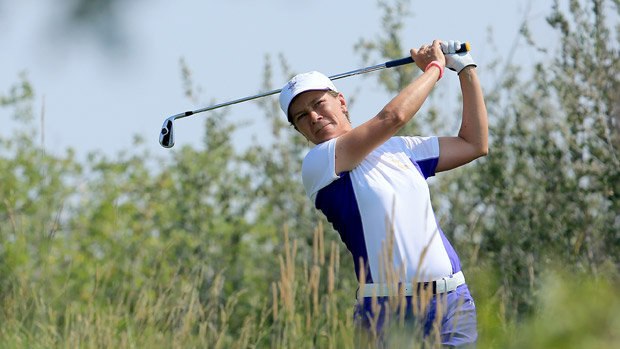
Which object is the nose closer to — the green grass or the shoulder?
the shoulder

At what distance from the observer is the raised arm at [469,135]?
3.24 metres

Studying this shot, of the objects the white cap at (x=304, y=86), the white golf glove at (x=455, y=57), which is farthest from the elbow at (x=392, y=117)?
the white golf glove at (x=455, y=57)

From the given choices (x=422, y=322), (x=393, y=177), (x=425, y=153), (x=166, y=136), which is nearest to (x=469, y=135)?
(x=425, y=153)

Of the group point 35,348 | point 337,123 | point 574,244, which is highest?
point 337,123

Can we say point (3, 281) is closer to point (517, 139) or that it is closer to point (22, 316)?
point (22, 316)

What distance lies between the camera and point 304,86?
3234 millimetres

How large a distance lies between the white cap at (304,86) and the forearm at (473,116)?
0.47 metres

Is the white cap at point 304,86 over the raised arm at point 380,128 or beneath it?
over

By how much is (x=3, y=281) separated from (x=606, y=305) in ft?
15.6

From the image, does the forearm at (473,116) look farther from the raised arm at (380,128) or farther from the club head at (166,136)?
the club head at (166,136)

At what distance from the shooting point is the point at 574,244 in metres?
5.34

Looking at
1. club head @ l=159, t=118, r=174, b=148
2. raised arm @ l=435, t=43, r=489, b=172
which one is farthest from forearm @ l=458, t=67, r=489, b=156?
club head @ l=159, t=118, r=174, b=148

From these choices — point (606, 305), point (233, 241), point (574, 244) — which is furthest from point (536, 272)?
point (606, 305)

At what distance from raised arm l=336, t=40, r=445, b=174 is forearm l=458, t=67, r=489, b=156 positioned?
0.73 feet
